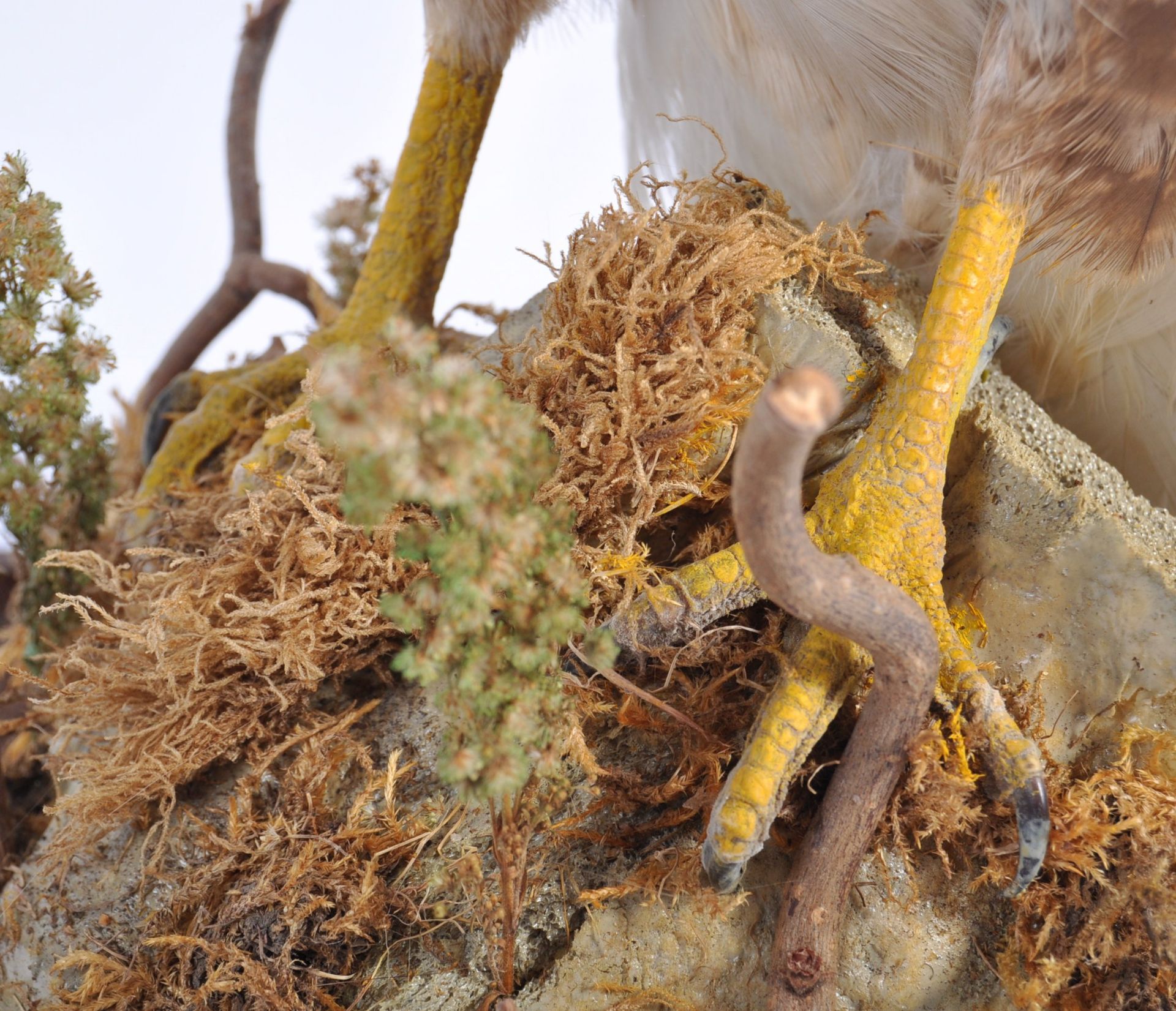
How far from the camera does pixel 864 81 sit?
66 cm

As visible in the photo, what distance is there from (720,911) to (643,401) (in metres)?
0.30

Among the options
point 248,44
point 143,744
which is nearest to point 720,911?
point 143,744

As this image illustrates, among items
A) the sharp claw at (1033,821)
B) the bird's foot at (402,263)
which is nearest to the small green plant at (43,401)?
the bird's foot at (402,263)

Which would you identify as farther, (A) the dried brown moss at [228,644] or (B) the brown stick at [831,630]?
(A) the dried brown moss at [228,644]

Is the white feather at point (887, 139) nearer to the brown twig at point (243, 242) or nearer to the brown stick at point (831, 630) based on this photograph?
the brown stick at point (831, 630)

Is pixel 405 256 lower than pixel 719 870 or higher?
higher

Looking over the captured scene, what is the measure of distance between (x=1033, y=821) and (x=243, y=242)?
1.04 meters

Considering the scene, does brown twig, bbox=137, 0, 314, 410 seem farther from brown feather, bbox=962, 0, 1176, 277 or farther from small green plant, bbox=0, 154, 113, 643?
brown feather, bbox=962, 0, 1176, 277

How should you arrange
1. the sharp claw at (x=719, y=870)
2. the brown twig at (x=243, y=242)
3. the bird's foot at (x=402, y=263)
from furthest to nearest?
1. the brown twig at (x=243, y=242)
2. the bird's foot at (x=402, y=263)
3. the sharp claw at (x=719, y=870)

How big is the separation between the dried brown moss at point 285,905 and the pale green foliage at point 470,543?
211 mm

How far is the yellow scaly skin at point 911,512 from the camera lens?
1.77 feet

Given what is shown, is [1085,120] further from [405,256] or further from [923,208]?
[405,256]

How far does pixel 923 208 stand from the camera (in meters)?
0.75

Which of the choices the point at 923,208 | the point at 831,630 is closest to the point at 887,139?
the point at 923,208
